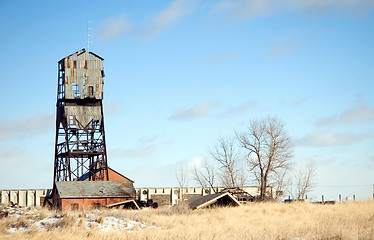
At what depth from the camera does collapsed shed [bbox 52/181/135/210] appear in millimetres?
48469

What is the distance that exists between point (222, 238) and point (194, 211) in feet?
53.6

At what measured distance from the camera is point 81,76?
52000 mm

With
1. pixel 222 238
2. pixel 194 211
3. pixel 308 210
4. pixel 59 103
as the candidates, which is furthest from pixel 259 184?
pixel 222 238

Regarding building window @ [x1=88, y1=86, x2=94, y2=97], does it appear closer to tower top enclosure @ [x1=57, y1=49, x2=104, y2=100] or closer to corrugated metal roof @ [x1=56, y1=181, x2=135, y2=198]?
tower top enclosure @ [x1=57, y1=49, x2=104, y2=100]

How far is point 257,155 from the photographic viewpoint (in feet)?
178

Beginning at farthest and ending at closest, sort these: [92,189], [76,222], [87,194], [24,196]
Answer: [24,196]
[92,189]
[87,194]
[76,222]

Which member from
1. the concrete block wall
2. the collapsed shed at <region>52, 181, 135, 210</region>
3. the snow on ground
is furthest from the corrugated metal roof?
the concrete block wall

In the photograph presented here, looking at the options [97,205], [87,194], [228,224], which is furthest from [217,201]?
[87,194]

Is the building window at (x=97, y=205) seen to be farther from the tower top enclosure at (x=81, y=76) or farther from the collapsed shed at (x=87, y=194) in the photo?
the tower top enclosure at (x=81, y=76)

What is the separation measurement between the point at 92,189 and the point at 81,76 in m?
11.2

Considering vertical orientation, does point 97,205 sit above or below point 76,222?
below

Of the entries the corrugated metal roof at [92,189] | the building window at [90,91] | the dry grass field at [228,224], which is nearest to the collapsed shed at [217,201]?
the dry grass field at [228,224]

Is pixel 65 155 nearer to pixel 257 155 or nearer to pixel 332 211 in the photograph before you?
pixel 257 155

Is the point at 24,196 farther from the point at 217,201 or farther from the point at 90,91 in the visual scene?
the point at 217,201
